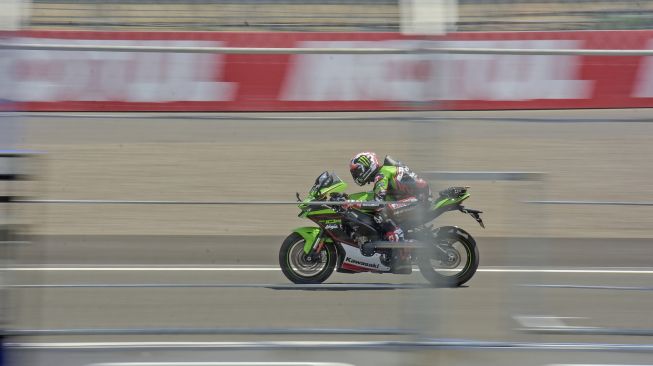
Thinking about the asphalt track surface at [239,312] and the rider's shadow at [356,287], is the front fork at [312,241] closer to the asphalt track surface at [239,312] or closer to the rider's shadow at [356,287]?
the rider's shadow at [356,287]

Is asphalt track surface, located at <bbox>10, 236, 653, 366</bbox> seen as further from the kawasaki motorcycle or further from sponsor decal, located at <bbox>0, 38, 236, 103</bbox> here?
the kawasaki motorcycle

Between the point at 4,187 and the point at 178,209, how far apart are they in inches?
31.6

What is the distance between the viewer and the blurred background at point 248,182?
4.05 m

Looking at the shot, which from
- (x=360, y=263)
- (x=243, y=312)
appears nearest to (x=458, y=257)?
(x=360, y=263)

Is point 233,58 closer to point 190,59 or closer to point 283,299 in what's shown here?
point 190,59

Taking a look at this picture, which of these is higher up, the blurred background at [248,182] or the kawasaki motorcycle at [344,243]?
the kawasaki motorcycle at [344,243]

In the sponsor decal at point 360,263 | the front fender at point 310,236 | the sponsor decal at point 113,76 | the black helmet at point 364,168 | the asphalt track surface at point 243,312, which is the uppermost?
the black helmet at point 364,168

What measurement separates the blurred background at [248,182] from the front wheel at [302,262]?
42.7 inches

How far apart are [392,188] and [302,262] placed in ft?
2.95

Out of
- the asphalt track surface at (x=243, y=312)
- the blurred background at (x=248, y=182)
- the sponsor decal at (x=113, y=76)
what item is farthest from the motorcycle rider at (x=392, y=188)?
the sponsor decal at (x=113, y=76)

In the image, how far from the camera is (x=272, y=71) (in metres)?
4.45

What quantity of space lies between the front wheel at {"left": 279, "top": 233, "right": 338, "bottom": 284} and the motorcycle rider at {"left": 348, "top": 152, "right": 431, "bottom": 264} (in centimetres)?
43

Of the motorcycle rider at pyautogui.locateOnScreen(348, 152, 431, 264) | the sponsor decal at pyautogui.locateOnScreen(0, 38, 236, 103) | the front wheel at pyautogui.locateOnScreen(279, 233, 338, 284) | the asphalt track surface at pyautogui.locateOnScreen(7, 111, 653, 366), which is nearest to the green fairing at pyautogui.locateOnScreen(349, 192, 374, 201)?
the motorcycle rider at pyautogui.locateOnScreen(348, 152, 431, 264)

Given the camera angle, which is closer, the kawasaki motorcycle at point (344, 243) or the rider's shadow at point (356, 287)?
the rider's shadow at point (356, 287)
